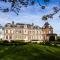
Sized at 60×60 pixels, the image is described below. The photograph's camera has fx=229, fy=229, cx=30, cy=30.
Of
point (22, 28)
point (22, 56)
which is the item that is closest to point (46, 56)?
point (22, 56)

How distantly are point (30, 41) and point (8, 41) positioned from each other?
149cm

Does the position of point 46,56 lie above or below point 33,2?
below

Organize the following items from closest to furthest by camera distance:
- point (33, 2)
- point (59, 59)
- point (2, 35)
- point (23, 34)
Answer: point (59, 59) < point (33, 2) < point (2, 35) < point (23, 34)

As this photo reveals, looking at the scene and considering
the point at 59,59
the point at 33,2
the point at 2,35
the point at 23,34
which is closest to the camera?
the point at 59,59

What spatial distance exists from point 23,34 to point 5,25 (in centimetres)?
149

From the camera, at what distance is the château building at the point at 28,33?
15.3 m

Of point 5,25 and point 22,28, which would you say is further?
point 22,28

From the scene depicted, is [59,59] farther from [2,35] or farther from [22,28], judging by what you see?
[22,28]

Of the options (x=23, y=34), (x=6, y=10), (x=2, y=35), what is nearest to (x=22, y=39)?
(x=23, y=34)

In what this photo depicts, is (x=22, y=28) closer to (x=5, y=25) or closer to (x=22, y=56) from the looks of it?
(x=5, y=25)

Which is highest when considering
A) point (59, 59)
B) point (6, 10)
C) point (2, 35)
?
point (6, 10)

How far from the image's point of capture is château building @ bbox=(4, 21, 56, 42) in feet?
50.2

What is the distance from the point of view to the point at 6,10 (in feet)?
37.5

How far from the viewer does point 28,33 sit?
1585 centimetres
